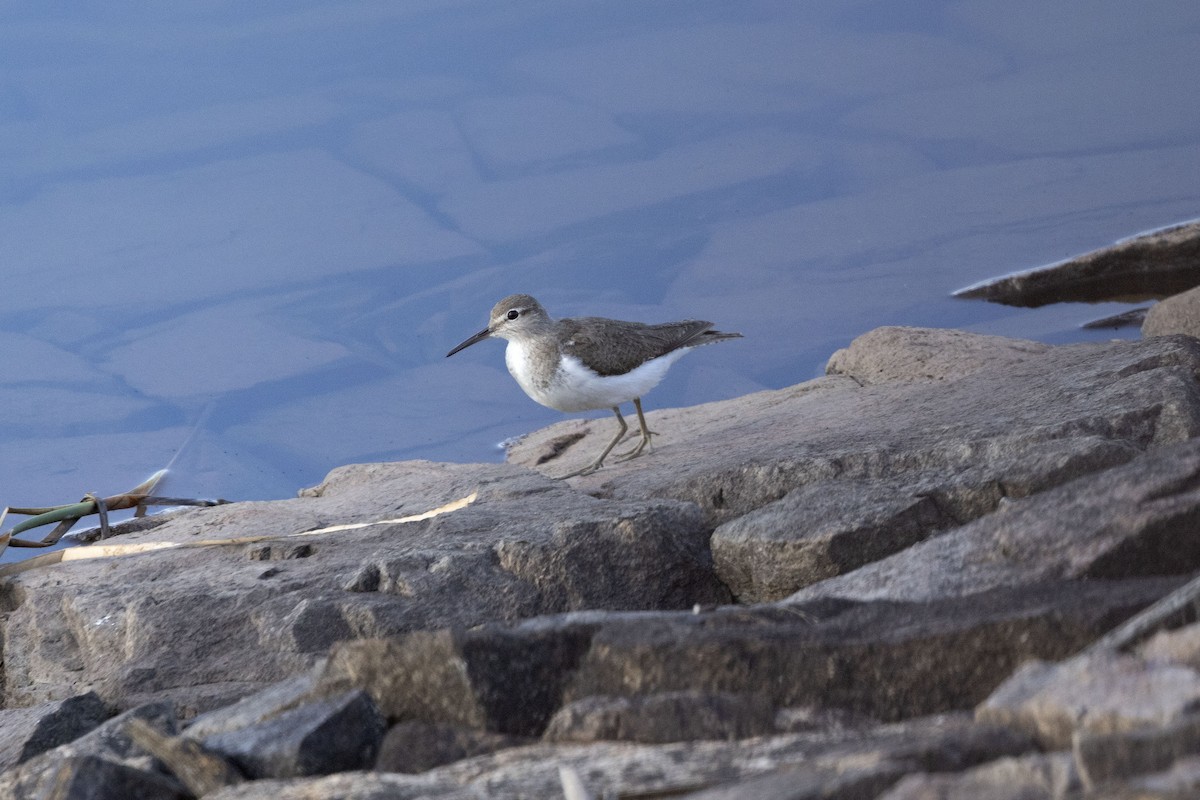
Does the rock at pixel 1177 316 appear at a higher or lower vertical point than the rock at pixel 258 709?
higher

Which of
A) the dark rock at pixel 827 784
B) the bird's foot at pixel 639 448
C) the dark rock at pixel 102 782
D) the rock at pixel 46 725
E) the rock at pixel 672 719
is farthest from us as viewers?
the bird's foot at pixel 639 448

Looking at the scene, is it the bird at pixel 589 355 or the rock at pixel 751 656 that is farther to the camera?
the bird at pixel 589 355

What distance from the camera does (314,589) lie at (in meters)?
5.11

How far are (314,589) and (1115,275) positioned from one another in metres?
8.17

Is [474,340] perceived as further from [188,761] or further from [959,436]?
[188,761]

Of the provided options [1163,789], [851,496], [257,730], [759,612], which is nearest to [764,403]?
[851,496]

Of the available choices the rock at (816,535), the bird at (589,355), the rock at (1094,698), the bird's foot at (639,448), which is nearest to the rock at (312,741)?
the rock at (1094,698)

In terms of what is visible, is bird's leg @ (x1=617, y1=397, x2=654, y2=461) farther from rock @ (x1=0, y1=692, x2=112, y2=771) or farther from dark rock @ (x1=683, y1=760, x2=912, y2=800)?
dark rock @ (x1=683, y1=760, x2=912, y2=800)

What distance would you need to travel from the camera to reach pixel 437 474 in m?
7.25

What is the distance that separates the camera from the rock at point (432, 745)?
117 inches

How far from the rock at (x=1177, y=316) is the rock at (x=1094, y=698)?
5.90 metres

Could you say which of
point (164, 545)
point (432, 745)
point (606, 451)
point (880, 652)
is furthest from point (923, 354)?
point (432, 745)

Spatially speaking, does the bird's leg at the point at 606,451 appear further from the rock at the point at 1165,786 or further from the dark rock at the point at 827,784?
the rock at the point at 1165,786

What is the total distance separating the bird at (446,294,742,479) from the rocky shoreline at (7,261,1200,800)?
1.22m
